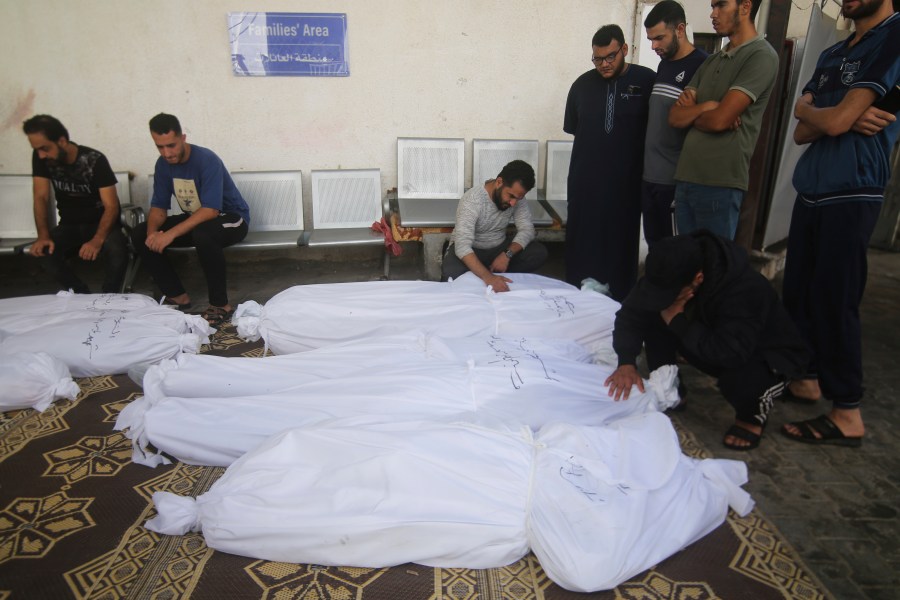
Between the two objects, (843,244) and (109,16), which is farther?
(109,16)

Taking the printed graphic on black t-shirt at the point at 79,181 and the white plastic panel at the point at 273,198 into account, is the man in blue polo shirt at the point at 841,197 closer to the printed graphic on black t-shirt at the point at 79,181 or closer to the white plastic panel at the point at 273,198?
the white plastic panel at the point at 273,198

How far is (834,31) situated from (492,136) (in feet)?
9.45

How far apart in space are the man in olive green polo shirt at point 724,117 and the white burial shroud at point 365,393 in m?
0.94

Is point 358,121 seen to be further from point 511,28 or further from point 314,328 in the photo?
point 314,328

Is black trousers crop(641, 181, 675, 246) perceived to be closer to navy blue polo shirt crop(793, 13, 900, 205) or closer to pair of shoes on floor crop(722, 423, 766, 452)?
navy blue polo shirt crop(793, 13, 900, 205)

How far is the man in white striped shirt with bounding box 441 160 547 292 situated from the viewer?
10.6ft

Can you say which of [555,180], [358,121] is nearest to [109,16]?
[358,121]

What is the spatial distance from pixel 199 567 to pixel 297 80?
3.74 meters

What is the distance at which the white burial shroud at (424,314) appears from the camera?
267cm

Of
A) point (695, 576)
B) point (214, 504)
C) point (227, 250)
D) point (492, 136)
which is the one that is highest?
point (492, 136)

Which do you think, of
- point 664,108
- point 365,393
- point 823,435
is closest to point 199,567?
point 365,393

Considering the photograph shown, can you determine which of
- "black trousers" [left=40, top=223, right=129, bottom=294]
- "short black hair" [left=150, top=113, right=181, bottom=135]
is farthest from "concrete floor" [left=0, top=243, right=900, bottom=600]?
"short black hair" [left=150, top=113, right=181, bottom=135]

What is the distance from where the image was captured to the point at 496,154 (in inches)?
179

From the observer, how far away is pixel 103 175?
369 centimetres
